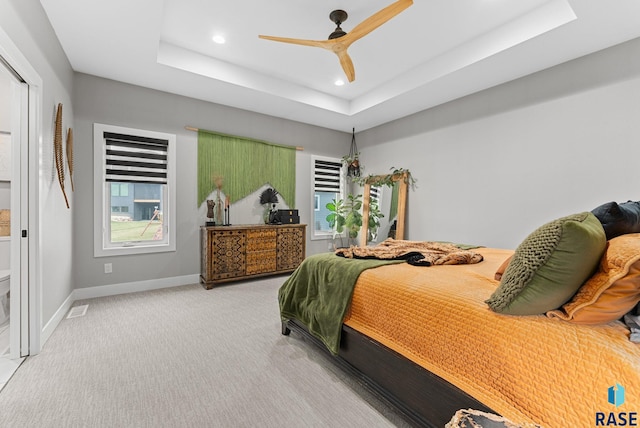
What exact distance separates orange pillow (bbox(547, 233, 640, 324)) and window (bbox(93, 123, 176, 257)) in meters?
4.17

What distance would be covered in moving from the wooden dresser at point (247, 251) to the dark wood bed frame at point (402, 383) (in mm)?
2488

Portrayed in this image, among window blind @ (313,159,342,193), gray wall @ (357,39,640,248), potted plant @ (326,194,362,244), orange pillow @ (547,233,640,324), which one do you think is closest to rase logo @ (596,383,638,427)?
orange pillow @ (547,233,640,324)

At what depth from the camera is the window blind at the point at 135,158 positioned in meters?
3.60

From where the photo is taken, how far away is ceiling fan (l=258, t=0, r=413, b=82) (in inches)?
84.0

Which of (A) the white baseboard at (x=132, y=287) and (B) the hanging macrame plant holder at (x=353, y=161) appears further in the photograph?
(B) the hanging macrame plant holder at (x=353, y=161)

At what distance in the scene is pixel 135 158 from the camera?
375cm

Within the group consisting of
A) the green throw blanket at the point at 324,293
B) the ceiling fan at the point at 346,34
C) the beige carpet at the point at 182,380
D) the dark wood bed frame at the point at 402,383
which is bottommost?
the beige carpet at the point at 182,380

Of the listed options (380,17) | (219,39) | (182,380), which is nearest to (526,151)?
(380,17)

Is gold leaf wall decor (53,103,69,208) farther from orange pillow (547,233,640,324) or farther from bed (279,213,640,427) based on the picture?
orange pillow (547,233,640,324)

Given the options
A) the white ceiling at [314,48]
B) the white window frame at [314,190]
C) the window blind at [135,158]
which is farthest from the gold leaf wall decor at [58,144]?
the white window frame at [314,190]

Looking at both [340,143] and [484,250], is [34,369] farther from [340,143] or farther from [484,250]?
[340,143]

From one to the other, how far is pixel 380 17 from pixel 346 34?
37 cm

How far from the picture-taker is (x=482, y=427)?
71 centimetres

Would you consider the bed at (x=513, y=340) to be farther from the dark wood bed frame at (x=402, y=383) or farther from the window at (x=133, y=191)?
the window at (x=133, y=191)
